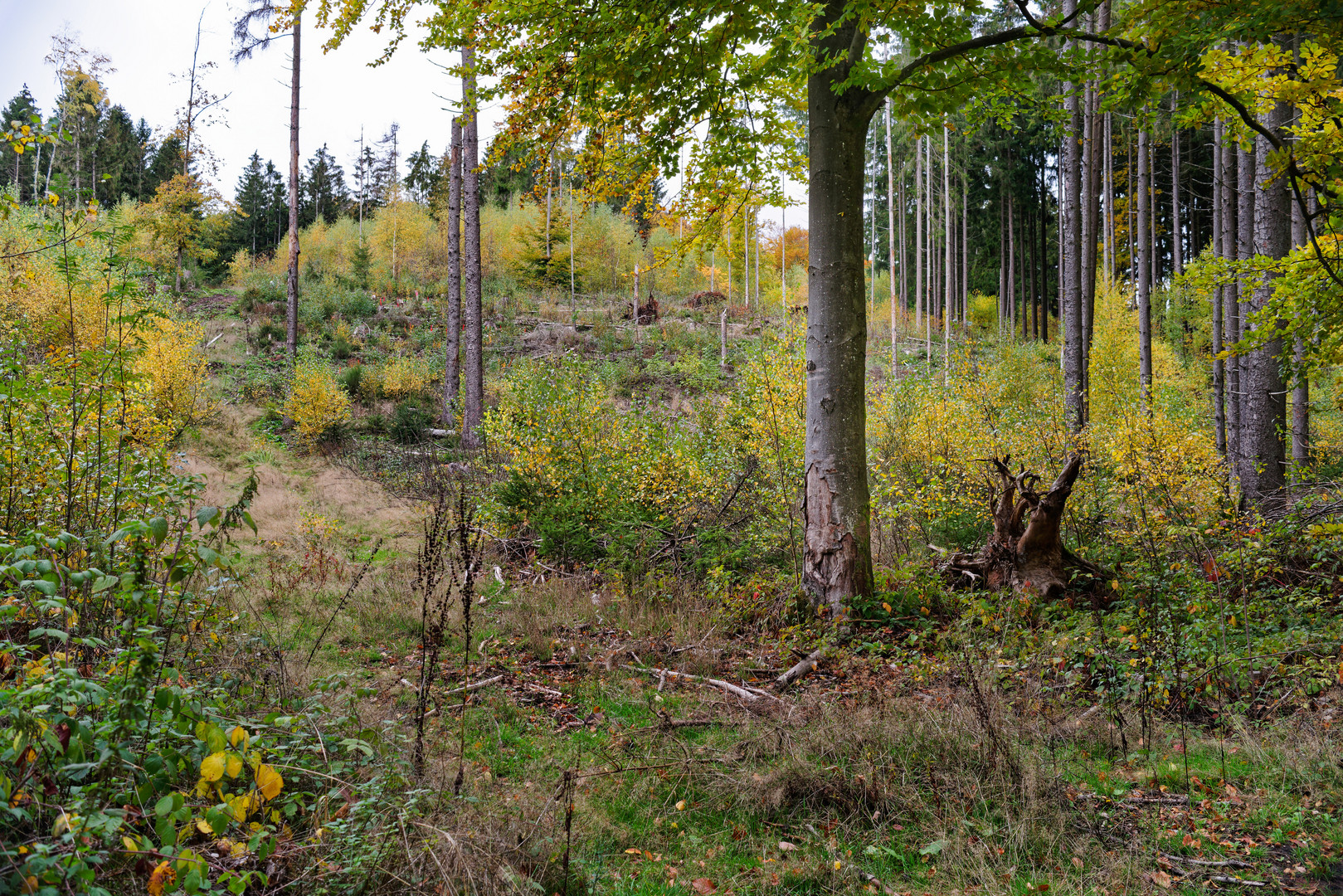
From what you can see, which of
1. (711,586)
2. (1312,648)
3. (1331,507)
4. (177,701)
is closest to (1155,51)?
(1331,507)

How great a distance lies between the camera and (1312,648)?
13.2 feet

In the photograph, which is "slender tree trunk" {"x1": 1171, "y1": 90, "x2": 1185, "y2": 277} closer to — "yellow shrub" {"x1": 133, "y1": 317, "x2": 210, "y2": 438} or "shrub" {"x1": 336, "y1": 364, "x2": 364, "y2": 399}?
"yellow shrub" {"x1": 133, "y1": 317, "x2": 210, "y2": 438}

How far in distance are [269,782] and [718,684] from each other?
3160mm

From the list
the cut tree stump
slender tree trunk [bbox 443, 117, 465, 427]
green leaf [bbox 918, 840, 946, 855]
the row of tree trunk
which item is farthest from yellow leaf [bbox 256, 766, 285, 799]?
slender tree trunk [bbox 443, 117, 465, 427]

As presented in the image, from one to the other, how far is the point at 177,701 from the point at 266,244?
178 feet

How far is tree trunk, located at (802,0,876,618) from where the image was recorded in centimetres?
546

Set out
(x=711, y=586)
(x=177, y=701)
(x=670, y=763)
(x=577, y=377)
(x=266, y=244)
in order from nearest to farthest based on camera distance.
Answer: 1. (x=177, y=701)
2. (x=670, y=763)
3. (x=711, y=586)
4. (x=577, y=377)
5. (x=266, y=244)

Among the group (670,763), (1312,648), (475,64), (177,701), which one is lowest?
(670,763)

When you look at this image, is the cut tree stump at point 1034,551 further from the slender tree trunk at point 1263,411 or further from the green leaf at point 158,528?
the green leaf at point 158,528

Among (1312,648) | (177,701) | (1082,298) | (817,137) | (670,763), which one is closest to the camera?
(177,701)

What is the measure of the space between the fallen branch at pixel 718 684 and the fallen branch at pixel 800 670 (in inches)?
9.1

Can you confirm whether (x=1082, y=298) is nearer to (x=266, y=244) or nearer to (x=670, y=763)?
(x=670, y=763)

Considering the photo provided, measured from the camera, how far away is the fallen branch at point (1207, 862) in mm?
2492

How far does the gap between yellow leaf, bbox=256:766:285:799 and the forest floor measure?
0.59 m
